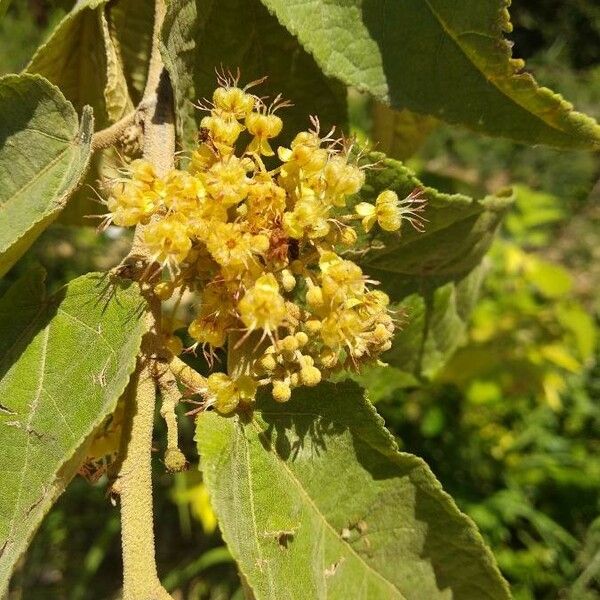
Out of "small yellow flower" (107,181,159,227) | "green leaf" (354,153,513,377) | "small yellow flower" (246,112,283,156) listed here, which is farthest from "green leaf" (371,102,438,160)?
"small yellow flower" (107,181,159,227)

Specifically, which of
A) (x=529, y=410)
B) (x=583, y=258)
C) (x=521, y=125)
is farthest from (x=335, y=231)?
(x=583, y=258)

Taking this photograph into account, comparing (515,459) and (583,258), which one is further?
(583,258)

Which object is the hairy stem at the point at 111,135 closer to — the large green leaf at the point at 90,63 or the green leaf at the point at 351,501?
the large green leaf at the point at 90,63

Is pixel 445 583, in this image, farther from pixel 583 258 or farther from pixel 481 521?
pixel 583 258

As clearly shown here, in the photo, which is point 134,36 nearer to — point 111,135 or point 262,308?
point 111,135

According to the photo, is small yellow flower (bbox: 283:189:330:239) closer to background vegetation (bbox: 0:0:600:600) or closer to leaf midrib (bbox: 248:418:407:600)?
leaf midrib (bbox: 248:418:407:600)

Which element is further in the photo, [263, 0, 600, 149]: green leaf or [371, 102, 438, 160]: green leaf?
[371, 102, 438, 160]: green leaf

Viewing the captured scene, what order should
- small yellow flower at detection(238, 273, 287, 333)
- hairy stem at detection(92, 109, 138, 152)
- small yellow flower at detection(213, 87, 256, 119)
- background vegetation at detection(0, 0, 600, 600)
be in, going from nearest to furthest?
small yellow flower at detection(238, 273, 287, 333) → small yellow flower at detection(213, 87, 256, 119) → hairy stem at detection(92, 109, 138, 152) → background vegetation at detection(0, 0, 600, 600)

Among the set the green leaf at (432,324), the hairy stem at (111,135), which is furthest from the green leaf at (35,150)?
the green leaf at (432,324)
